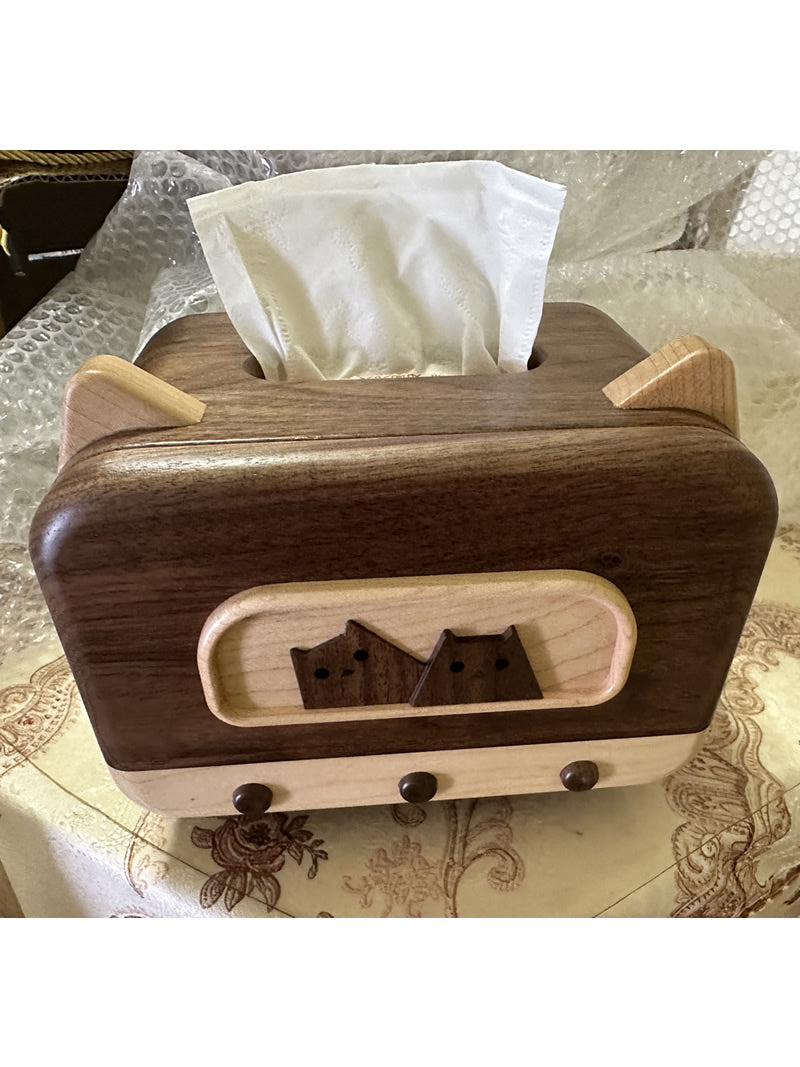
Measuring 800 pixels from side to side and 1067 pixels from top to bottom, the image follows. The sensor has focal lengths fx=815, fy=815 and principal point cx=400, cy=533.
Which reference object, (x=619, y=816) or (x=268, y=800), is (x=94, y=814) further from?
(x=619, y=816)

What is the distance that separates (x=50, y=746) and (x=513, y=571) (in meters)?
0.34

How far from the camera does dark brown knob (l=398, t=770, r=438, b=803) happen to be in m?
0.43

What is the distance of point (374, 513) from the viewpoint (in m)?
0.34

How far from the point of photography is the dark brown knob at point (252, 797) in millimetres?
425

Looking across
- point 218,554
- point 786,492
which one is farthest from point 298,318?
point 786,492

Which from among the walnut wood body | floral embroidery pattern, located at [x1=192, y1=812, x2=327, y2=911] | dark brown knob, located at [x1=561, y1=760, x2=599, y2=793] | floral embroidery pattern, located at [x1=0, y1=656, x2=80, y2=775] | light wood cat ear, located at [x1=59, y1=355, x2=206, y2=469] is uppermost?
light wood cat ear, located at [x1=59, y1=355, x2=206, y2=469]

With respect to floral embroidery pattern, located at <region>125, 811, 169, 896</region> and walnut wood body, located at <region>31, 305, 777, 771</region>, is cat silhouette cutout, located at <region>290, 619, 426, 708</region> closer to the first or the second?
walnut wood body, located at <region>31, 305, 777, 771</region>

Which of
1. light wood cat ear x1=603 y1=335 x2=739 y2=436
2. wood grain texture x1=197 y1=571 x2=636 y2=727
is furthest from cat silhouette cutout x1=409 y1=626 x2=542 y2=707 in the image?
light wood cat ear x1=603 y1=335 x2=739 y2=436

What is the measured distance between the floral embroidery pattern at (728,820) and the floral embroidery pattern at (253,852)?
21cm

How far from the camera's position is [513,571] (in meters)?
0.36

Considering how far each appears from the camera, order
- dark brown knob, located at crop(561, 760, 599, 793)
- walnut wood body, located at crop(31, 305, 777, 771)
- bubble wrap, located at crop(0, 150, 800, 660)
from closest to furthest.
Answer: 1. walnut wood body, located at crop(31, 305, 777, 771)
2. dark brown knob, located at crop(561, 760, 599, 793)
3. bubble wrap, located at crop(0, 150, 800, 660)

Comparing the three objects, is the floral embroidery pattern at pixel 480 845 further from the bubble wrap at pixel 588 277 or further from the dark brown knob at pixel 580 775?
the bubble wrap at pixel 588 277

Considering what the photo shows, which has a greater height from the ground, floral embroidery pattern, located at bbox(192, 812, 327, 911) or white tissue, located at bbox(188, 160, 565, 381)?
white tissue, located at bbox(188, 160, 565, 381)

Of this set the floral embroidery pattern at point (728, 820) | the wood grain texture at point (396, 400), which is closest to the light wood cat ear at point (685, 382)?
the wood grain texture at point (396, 400)
